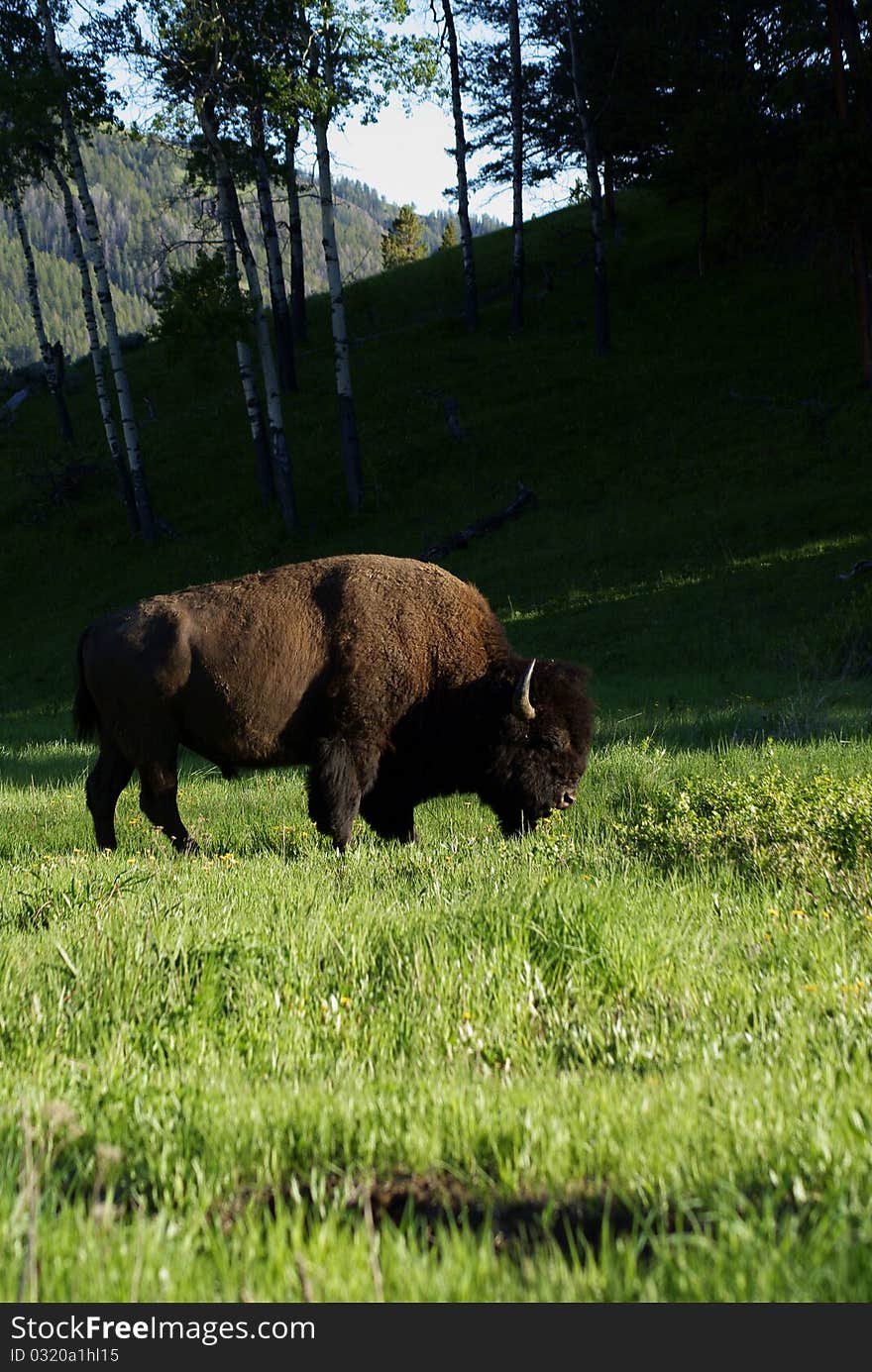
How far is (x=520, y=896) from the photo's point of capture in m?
5.17

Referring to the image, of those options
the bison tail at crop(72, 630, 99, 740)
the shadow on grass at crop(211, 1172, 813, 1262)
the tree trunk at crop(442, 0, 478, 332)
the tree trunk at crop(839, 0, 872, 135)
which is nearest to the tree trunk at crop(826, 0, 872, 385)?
the tree trunk at crop(839, 0, 872, 135)

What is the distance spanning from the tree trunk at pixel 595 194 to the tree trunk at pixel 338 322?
33.9ft

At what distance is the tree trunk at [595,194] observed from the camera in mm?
35844

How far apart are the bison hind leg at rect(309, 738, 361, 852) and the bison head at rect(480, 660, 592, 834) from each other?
1163 mm

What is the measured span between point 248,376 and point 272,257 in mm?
9605

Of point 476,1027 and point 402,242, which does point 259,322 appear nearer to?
point 476,1027

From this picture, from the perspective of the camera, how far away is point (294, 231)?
41719 millimetres

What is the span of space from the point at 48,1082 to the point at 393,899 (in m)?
2.50

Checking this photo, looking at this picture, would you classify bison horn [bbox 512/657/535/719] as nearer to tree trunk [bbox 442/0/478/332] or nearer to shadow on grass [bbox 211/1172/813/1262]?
shadow on grass [bbox 211/1172/813/1262]

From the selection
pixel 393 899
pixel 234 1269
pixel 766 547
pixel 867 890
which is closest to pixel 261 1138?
pixel 234 1269

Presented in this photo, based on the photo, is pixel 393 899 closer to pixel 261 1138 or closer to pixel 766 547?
pixel 261 1138

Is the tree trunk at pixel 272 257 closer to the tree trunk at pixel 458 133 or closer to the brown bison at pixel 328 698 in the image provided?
the tree trunk at pixel 458 133

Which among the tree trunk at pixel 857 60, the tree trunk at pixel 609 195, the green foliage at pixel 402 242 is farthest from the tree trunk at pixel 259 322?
the green foliage at pixel 402 242
